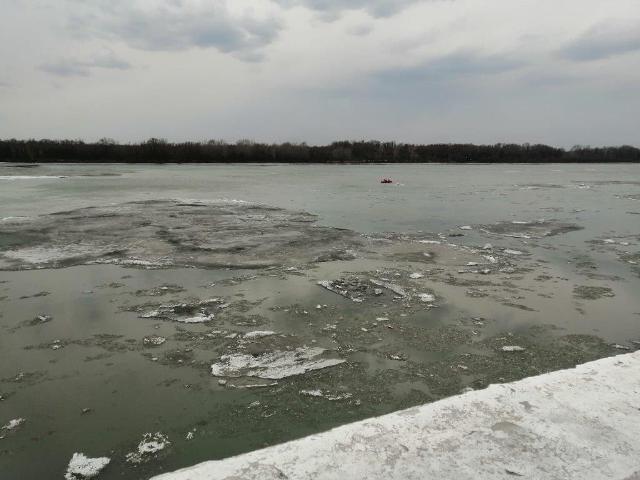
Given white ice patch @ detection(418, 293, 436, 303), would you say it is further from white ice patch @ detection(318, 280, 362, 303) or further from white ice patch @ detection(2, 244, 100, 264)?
white ice patch @ detection(2, 244, 100, 264)

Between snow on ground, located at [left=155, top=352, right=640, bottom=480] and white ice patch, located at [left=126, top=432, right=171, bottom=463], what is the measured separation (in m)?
0.41

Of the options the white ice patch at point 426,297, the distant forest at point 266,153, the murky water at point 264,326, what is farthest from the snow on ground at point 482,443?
the distant forest at point 266,153

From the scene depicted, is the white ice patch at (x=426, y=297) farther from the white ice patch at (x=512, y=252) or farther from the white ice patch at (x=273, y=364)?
the white ice patch at (x=512, y=252)

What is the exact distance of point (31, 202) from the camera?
15.8 meters

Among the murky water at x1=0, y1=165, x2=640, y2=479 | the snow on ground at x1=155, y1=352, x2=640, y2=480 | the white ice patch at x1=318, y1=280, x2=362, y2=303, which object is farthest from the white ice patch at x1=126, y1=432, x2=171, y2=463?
the white ice patch at x1=318, y1=280, x2=362, y2=303

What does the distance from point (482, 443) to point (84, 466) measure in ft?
7.79

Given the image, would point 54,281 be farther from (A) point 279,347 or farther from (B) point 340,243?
(B) point 340,243

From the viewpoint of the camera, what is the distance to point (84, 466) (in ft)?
8.87

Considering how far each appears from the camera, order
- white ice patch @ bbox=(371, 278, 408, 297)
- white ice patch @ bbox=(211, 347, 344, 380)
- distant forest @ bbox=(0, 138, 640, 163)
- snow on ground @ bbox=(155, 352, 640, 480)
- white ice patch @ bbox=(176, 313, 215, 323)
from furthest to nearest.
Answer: distant forest @ bbox=(0, 138, 640, 163), white ice patch @ bbox=(371, 278, 408, 297), white ice patch @ bbox=(176, 313, 215, 323), white ice patch @ bbox=(211, 347, 344, 380), snow on ground @ bbox=(155, 352, 640, 480)

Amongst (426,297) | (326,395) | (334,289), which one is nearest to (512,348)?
(426,297)

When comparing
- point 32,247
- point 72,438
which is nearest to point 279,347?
point 72,438

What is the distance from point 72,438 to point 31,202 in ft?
51.0

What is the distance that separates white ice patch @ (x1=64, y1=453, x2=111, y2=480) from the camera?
2.63m

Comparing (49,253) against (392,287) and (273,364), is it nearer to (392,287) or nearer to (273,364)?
(273,364)
